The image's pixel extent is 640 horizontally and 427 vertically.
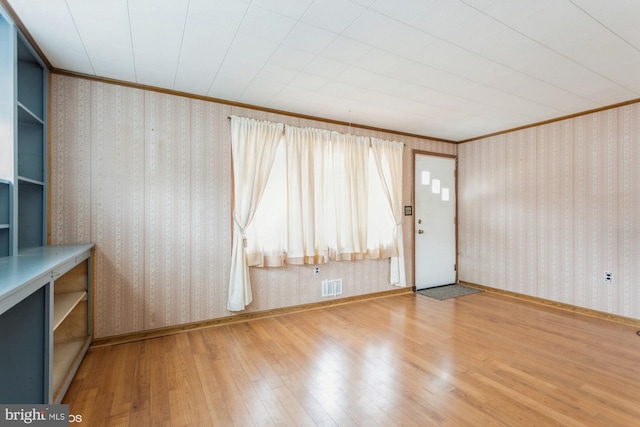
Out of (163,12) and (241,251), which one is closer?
(163,12)

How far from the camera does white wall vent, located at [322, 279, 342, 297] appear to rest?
13.4 feet

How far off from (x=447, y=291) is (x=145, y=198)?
4494 mm

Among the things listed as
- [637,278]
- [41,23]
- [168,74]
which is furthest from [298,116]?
[637,278]

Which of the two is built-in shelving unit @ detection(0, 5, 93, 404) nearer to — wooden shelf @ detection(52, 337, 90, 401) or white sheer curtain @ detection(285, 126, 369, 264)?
wooden shelf @ detection(52, 337, 90, 401)

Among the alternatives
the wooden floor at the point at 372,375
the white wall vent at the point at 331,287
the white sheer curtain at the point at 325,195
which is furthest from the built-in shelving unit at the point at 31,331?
the white wall vent at the point at 331,287

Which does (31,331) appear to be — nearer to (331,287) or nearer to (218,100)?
(218,100)

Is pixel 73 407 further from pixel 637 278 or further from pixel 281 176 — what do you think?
pixel 637 278

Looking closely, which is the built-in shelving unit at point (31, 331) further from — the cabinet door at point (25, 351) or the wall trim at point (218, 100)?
the wall trim at point (218, 100)

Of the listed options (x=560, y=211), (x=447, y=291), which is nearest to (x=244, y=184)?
(x=447, y=291)

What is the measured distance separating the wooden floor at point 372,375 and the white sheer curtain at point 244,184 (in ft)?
1.44

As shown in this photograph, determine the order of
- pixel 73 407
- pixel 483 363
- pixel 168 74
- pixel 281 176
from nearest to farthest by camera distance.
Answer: pixel 73 407
pixel 483 363
pixel 168 74
pixel 281 176

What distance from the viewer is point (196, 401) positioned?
202cm

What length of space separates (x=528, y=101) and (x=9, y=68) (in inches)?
188

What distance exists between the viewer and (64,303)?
236cm
